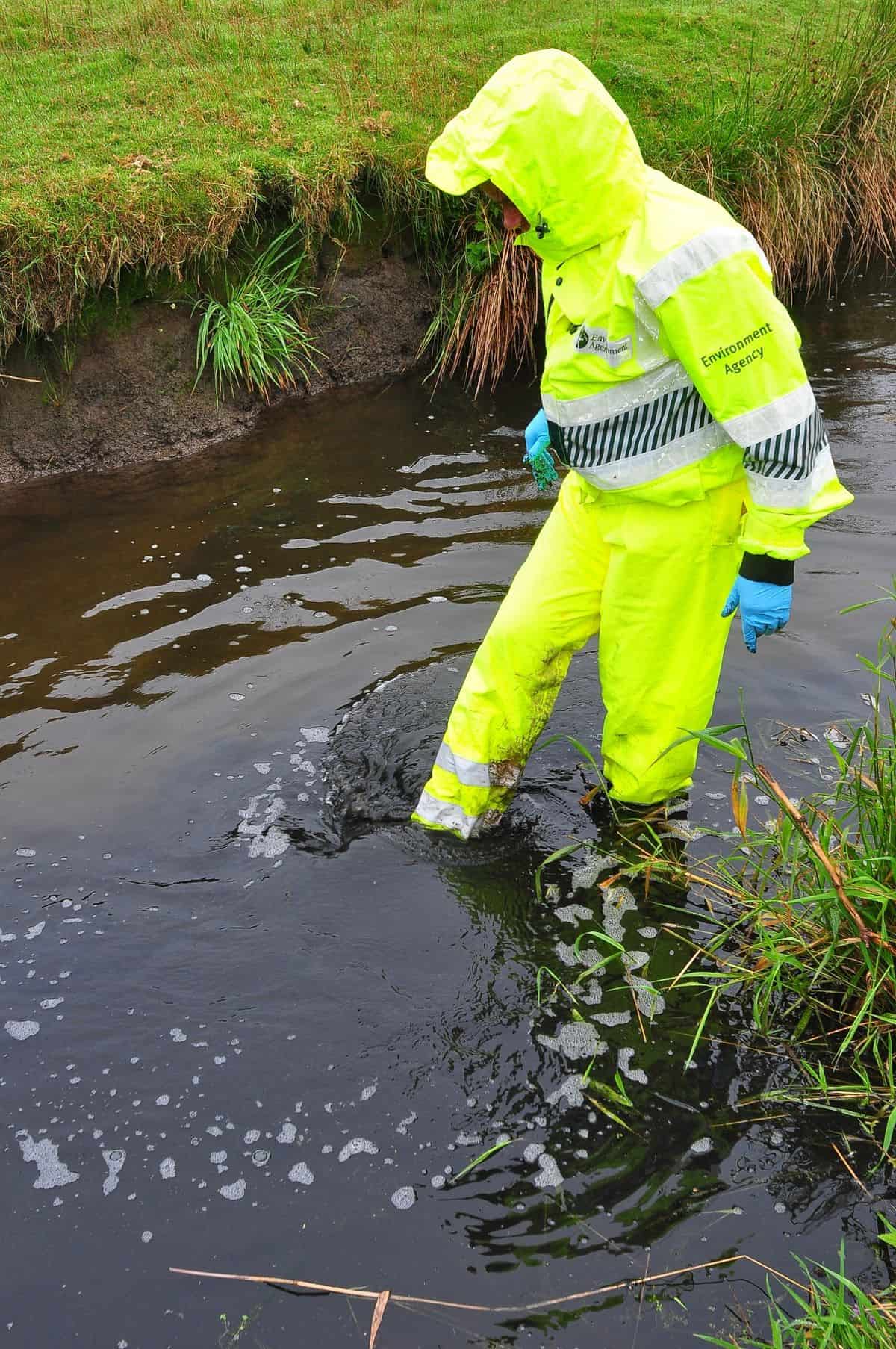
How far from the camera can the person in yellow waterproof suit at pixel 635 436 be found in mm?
2488

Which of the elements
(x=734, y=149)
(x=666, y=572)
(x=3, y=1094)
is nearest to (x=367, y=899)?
(x=3, y=1094)

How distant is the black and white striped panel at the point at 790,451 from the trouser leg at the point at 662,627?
249 mm

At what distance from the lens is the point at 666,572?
2.87 metres

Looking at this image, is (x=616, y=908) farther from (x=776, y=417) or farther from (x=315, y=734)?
(x=776, y=417)

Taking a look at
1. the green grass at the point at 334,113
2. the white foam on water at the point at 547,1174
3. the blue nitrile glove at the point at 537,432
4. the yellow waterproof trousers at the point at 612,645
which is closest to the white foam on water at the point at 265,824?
the yellow waterproof trousers at the point at 612,645

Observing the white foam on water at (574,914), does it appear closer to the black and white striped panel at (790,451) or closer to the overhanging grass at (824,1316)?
the overhanging grass at (824,1316)

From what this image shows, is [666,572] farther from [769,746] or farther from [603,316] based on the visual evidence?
[769,746]

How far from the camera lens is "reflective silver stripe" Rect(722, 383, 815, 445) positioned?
2.51 meters

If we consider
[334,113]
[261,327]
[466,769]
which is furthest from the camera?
[334,113]

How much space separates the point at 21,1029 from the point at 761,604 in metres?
2.28

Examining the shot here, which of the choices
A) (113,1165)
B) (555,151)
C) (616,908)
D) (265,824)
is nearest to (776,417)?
(555,151)

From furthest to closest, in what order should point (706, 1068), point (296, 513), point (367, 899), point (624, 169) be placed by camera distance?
point (296, 513) < point (367, 899) < point (706, 1068) < point (624, 169)

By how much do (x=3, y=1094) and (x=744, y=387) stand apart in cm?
254

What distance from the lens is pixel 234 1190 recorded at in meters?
2.54
